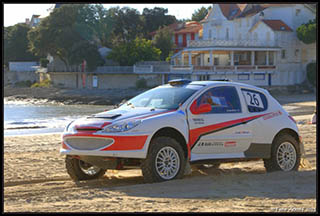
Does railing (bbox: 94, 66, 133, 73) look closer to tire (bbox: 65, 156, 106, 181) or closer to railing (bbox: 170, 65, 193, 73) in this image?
railing (bbox: 170, 65, 193, 73)

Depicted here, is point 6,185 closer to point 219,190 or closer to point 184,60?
point 219,190

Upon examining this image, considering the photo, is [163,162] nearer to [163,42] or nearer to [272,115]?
[272,115]

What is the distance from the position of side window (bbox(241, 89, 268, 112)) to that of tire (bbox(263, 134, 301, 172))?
0.64 meters

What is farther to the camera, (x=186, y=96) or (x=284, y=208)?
(x=186, y=96)

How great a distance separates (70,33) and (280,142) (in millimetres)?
64395

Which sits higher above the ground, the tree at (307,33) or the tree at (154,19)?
the tree at (154,19)

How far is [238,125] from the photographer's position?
10.0 metres

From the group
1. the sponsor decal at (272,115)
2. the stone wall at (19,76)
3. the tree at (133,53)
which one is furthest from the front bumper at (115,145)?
the stone wall at (19,76)

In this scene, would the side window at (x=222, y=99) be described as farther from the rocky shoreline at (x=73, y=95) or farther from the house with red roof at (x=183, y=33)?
the house with red roof at (x=183, y=33)

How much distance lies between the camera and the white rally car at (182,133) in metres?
8.83

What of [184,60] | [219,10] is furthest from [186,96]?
[219,10]

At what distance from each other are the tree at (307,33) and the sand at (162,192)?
175ft

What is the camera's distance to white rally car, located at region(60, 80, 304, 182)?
8.83 meters

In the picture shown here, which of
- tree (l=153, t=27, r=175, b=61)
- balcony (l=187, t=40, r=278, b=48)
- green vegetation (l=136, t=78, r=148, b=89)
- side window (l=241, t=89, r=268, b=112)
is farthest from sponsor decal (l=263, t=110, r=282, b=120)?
tree (l=153, t=27, r=175, b=61)
